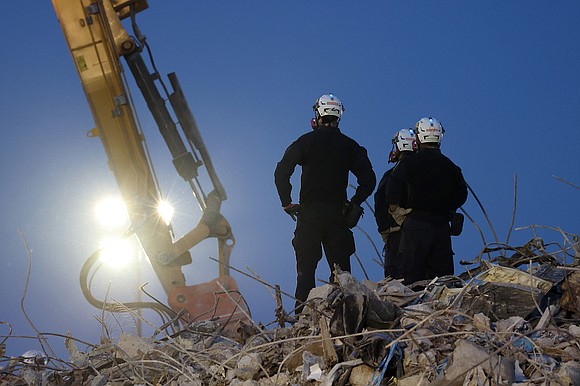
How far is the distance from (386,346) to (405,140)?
20.5 ft

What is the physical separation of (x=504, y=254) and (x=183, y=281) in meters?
5.32

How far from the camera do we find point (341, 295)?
290cm

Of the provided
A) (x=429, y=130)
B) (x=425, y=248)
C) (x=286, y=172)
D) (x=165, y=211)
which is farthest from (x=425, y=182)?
(x=165, y=211)

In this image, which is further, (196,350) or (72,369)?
(72,369)

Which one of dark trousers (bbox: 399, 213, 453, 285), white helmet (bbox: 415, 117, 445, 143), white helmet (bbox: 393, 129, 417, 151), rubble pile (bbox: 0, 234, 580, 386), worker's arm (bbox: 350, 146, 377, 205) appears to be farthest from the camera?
white helmet (bbox: 393, 129, 417, 151)

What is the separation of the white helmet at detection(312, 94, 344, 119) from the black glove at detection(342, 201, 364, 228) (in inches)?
32.7

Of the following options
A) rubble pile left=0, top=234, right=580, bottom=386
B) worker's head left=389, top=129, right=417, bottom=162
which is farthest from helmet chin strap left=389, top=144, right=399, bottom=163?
rubble pile left=0, top=234, right=580, bottom=386

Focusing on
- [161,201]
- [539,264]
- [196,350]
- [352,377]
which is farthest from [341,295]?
[161,201]

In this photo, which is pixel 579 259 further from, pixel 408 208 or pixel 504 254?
pixel 408 208

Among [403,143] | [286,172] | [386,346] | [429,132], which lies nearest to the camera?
[386,346]

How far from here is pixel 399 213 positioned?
735 centimetres

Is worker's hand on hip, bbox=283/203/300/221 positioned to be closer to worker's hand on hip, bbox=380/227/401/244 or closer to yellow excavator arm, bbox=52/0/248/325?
worker's hand on hip, bbox=380/227/401/244

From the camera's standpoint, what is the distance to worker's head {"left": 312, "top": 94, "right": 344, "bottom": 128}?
749cm

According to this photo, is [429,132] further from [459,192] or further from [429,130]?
[459,192]
